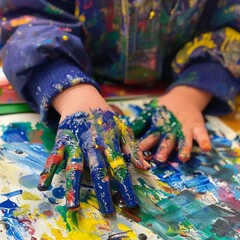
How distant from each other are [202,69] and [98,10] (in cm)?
23

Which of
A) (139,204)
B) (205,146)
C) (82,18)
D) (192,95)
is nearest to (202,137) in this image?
(205,146)

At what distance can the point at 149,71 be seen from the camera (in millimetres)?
890

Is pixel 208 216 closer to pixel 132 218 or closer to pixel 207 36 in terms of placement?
pixel 132 218

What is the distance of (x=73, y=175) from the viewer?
0.55 metres

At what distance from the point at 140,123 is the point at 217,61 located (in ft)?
0.82

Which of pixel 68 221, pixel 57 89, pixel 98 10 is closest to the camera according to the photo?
pixel 68 221

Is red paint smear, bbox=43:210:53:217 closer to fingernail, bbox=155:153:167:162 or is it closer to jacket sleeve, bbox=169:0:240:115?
fingernail, bbox=155:153:167:162

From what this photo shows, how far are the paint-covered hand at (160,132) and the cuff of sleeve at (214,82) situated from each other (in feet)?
0.38

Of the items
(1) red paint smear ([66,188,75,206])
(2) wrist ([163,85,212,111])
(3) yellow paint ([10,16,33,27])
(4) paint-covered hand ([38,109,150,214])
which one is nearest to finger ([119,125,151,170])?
(4) paint-covered hand ([38,109,150,214])

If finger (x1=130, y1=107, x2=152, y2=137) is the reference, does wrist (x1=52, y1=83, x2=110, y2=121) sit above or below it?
above

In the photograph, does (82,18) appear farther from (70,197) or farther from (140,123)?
(70,197)

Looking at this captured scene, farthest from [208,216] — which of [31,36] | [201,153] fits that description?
[31,36]

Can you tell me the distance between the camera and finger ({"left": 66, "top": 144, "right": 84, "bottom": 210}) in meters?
0.52

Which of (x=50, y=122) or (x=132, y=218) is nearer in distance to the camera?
(x=132, y=218)
